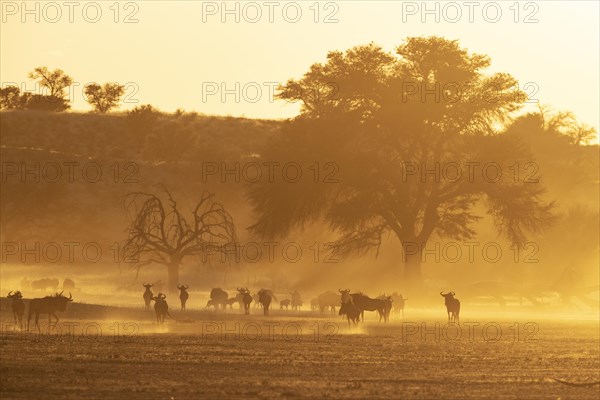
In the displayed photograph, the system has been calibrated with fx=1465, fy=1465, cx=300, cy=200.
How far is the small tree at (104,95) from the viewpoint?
172750mm

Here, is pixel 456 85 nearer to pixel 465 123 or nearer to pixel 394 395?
pixel 465 123

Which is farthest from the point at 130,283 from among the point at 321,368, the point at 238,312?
the point at 321,368

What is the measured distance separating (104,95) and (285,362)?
14236 cm

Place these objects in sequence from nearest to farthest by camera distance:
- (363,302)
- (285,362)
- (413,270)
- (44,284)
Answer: (285,362) → (363,302) → (44,284) → (413,270)

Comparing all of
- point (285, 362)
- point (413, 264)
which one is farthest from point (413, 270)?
point (285, 362)

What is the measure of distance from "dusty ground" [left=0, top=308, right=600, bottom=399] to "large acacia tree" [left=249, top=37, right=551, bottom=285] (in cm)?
2437

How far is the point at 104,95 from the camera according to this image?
17338 cm

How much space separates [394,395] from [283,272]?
199 feet

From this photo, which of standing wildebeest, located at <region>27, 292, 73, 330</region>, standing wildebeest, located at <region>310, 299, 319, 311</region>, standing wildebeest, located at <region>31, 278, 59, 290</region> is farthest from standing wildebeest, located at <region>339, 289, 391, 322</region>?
standing wildebeest, located at <region>31, 278, 59, 290</region>

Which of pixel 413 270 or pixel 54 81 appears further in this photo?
pixel 54 81

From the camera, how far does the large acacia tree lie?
247ft

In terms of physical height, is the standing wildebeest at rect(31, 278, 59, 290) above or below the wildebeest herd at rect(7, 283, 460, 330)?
above

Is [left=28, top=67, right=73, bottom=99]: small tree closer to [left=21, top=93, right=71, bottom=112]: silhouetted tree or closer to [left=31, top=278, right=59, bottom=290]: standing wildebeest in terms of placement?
[left=21, top=93, right=71, bottom=112]: silhouetted tree

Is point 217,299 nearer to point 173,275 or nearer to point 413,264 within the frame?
point 173,275
